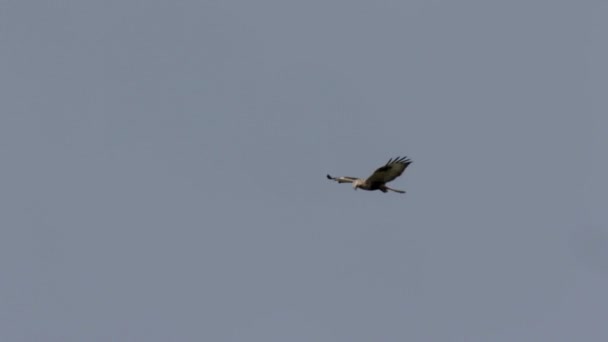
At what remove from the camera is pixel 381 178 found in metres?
80.6

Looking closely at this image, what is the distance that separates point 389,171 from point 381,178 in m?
0.84

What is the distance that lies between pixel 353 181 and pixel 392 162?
348 centimetres

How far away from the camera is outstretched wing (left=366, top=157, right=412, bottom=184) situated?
79.4 meters

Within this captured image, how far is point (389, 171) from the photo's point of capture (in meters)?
79.9

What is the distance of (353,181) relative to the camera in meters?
82.2

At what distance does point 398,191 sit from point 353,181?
2400 mm

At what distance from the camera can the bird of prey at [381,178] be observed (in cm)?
7950

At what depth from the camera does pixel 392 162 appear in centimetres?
7938

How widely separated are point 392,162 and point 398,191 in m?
2.36

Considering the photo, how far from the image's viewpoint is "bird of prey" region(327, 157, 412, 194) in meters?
79.5

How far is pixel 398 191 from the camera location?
81.2m

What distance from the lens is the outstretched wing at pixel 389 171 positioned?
79.4 m
